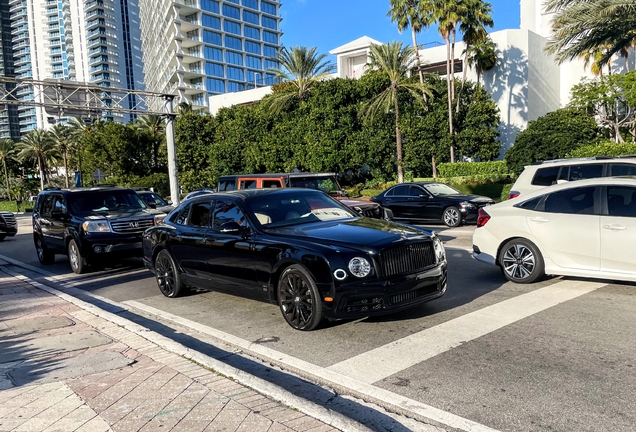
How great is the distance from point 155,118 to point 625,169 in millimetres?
56092

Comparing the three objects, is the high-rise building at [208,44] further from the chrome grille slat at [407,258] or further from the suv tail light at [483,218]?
the chrome grille slat at [407,258]

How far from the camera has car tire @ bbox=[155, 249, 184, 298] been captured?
8008 mm

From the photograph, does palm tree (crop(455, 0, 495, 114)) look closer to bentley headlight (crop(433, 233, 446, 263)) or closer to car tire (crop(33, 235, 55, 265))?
car tire (crop(33, 235, 55, 265))

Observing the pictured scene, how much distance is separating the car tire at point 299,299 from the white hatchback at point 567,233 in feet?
11.6

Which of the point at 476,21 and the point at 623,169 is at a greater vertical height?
the point at 476,21

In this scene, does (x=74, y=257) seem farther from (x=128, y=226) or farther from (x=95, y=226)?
(x=128, y=226)

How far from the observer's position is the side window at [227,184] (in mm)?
15125

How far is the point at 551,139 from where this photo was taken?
27000mm

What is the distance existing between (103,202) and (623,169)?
10.9 m

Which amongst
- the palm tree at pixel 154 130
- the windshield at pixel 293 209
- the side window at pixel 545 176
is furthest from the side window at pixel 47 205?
the palm tree at pixel 154 130

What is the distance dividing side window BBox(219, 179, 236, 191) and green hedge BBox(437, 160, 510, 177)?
59.6 feet

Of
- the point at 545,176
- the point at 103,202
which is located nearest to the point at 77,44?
the point at 103,202

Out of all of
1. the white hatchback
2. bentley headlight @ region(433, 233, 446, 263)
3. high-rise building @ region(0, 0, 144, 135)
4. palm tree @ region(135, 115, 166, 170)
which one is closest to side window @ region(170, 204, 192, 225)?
bentley headlight @ region(433, 233, 446, 263)

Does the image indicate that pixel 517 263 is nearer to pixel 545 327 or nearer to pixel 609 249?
pixel 609 249
